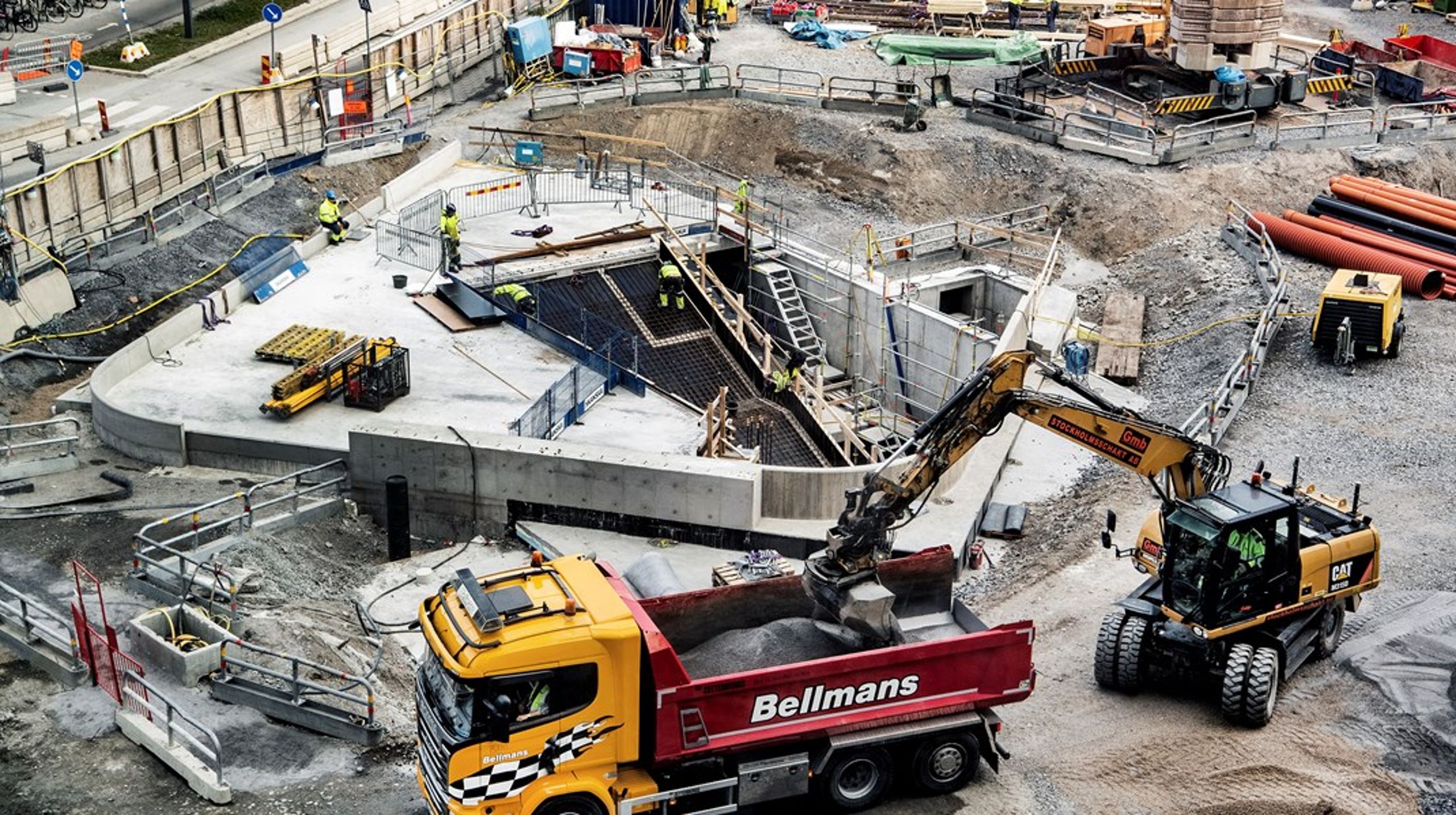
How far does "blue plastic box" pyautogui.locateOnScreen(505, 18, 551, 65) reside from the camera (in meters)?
47.7

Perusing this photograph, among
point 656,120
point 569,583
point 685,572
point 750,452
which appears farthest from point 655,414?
point 656,120

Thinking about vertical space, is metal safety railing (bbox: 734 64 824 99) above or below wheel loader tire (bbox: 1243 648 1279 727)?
above

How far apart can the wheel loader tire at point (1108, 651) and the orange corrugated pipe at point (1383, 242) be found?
18873 millimetres

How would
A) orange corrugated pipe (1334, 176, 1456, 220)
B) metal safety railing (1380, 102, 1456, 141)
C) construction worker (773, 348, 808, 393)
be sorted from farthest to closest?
metal safety railing (1380, 102, 1456, 141), orange corrugated pipe (1334, 176, 1456, 220), construction worker (773, 348, 808, 393)

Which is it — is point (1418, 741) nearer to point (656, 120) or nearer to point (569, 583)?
point (569, 583)

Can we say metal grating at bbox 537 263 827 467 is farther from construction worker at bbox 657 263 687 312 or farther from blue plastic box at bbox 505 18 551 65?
blue plastic box at bbox 505 18 551 65

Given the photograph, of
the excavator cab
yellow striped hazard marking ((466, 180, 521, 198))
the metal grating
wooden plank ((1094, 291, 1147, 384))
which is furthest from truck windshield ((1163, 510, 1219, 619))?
yellow striped hazard marking ((466, 180, 521, 198))

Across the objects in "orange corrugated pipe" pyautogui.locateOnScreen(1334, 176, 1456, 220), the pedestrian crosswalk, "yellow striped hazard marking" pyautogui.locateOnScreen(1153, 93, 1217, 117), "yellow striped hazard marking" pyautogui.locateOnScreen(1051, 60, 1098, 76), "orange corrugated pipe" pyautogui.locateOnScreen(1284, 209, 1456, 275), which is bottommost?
"orange corrugated pipe" pyautogui.locateOnScreen(1284, 209, 1456, 275)

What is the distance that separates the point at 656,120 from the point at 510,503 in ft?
75.3

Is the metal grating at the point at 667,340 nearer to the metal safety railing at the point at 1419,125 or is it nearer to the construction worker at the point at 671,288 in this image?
the construction worker at the point at 671,288

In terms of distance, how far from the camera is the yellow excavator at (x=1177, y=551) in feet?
60.5

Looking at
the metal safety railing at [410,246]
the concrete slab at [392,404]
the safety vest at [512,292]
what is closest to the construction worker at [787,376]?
the concrete slab at [392,404]

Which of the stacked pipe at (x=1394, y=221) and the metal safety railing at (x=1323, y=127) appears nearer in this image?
the stacked pipe at (x=1394, y=221)

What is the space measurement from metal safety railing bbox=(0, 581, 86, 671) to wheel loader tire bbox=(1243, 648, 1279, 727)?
13337mm
